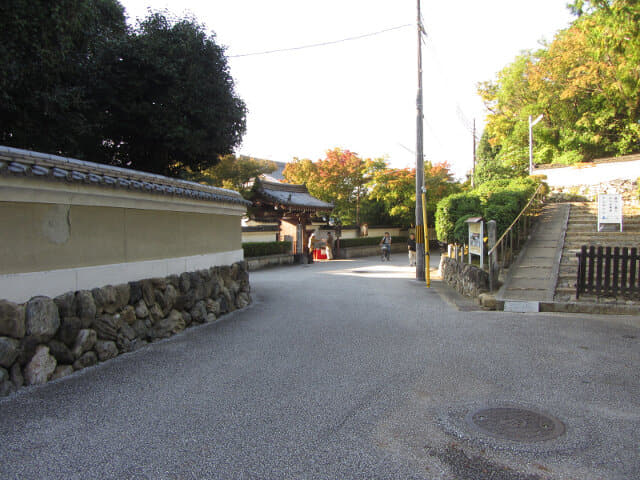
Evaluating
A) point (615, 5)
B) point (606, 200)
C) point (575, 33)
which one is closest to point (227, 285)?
point (615, 5)

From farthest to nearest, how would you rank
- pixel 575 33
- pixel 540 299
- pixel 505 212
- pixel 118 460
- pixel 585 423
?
pixel 575 33, pixel 505 212, pixel 540 299, pixel 585 423, pixel 118 460

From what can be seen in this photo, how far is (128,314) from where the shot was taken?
6.23 m

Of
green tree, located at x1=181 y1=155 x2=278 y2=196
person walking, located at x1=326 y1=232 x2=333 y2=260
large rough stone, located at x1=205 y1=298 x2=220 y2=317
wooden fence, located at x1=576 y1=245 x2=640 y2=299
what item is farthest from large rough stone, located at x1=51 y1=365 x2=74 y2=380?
person walking, located at x1=326 y1=232 x2=333 y2=260

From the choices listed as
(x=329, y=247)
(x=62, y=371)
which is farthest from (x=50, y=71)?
(x=329, y=247)

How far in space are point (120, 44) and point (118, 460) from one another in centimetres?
714

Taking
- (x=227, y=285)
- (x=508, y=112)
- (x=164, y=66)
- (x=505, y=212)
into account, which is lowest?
(x=227, y=285)

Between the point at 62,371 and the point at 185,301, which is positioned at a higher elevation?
the point at 185,301

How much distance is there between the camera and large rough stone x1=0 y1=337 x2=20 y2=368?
14.3ft

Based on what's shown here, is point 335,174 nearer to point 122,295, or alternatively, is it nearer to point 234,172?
point 234,172

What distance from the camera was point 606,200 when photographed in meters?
13.1

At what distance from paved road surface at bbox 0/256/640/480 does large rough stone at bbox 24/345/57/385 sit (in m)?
0.23

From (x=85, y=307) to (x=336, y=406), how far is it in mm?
3433

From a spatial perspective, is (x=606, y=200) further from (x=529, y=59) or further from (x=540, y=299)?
(x=529, y=59)

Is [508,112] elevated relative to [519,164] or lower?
elevated
